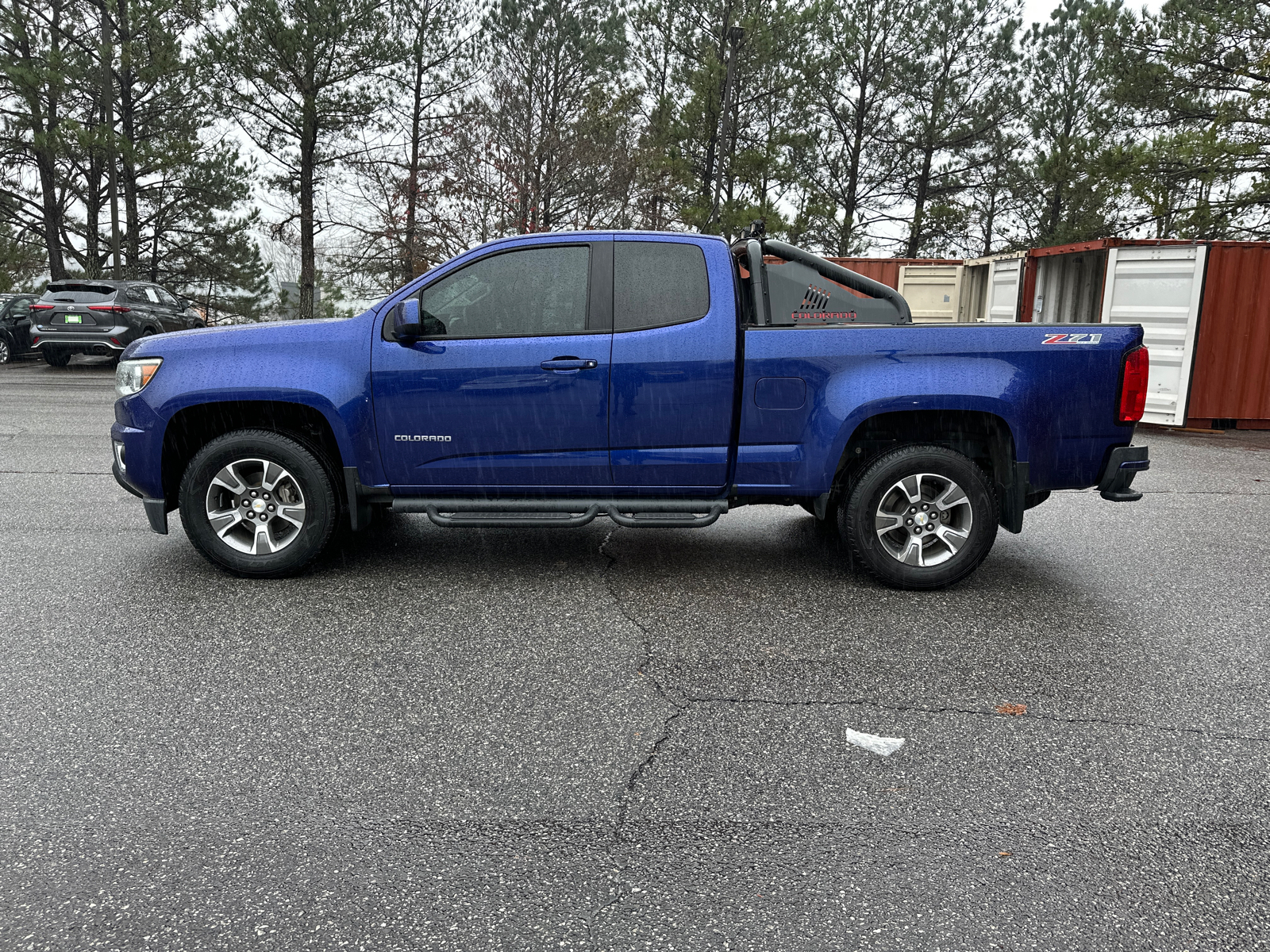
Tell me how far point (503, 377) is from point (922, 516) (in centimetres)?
235

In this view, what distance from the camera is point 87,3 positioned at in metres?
25.8

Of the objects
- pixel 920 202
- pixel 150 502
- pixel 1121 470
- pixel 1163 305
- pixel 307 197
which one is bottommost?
pixel 150 502

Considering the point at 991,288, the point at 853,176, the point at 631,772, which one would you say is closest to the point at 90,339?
the point at 991,288

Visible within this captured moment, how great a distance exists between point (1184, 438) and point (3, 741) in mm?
13501

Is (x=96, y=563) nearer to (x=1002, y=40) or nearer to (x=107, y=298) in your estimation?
(x=107, y=298)

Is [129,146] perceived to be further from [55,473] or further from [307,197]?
[55,473]

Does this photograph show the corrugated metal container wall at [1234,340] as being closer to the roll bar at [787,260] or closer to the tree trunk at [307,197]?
the roll bar at [787,260]

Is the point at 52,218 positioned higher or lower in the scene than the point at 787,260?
higher

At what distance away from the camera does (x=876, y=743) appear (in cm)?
359

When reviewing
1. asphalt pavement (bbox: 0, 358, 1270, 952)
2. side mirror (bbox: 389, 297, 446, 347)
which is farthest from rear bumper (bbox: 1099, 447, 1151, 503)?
side mirror (bbox: 389, 297, 446, 347)

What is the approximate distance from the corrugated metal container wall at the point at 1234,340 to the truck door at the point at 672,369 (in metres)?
10.4

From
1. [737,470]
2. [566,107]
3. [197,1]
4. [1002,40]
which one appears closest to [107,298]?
[197,1]

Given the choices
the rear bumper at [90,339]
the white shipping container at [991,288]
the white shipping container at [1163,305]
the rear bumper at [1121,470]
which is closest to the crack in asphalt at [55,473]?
the rear bumper at [1121,470]

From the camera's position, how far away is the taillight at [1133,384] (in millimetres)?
5223
